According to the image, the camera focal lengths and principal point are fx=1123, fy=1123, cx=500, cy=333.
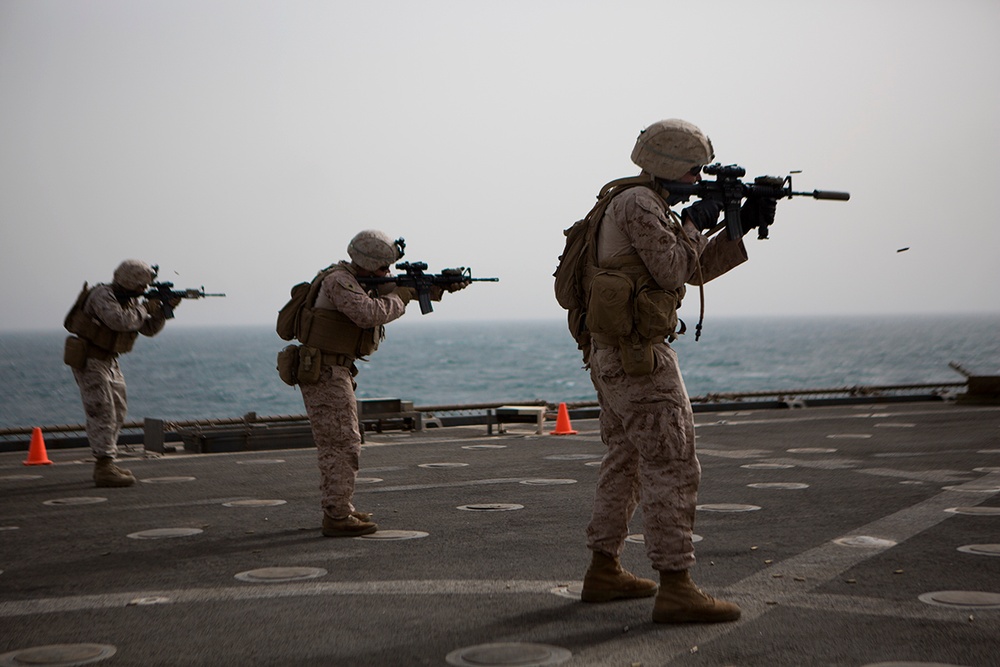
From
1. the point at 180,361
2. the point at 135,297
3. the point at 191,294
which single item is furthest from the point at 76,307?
the point at 180,361

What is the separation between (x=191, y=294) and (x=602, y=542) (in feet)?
25.5

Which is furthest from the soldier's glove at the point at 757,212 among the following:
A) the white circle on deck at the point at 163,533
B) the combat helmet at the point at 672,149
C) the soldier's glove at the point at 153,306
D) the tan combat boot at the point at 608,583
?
the soldier's glove at the point at 153,306

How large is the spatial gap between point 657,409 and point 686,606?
844 mm

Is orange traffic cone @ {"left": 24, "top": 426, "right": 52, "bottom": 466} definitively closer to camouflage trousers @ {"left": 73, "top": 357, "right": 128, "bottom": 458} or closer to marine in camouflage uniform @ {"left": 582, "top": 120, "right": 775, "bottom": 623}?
camouflage trousers @ {"left": 73, "top": 357, "right": 128, "bottom": 458}

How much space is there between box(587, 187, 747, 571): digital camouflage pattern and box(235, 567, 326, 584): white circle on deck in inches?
64.1

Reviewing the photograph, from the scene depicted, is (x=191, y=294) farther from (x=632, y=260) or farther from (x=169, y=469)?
(x=632, y=260)

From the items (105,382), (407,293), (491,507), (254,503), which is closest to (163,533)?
(254,503)

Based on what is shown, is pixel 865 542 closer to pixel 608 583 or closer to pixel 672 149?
pixel 608 583

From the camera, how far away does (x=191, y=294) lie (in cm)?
1186

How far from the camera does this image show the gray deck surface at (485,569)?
14.4ft

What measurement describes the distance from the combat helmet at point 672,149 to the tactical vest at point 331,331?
3.06 meters

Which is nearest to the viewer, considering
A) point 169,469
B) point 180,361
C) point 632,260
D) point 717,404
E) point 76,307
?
point 632,260

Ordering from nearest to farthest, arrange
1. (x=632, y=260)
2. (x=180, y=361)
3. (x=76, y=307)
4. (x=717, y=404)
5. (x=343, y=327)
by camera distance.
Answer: (x=632, y=260) → (x=343, y=327) → (x=76, y=307) → (x=717, y=404) → (x=180, y=361)

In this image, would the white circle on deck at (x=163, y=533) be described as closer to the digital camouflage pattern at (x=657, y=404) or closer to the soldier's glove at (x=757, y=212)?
the digital camouflage pattern at (x=657, y=404)
